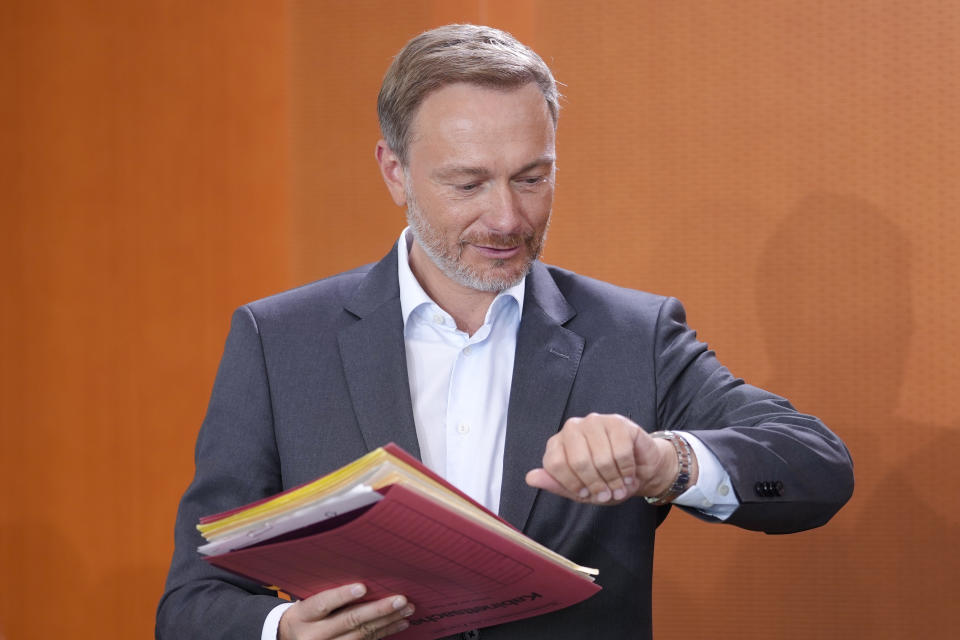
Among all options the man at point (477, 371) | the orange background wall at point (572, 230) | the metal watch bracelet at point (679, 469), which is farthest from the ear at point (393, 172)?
the orange background wall at point (572, 230)

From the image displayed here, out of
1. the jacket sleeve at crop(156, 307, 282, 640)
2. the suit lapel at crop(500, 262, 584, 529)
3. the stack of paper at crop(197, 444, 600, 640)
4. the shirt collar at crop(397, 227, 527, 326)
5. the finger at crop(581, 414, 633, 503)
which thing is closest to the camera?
the stack of paper at crop(197, 444, 600, 640)

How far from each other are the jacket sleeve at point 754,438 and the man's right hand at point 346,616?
18.0 inches

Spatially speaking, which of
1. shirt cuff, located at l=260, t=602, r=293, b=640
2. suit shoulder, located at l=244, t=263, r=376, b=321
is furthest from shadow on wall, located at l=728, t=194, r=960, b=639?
shirt cuff, located at l=260, t=602, r=293, b=640

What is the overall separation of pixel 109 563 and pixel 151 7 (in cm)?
157

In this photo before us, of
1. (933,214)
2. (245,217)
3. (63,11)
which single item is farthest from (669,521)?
(63,11)

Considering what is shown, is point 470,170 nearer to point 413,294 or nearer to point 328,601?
point 413,294

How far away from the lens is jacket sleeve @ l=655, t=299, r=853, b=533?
1.40 m

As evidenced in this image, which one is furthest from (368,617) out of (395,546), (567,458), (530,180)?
(530,180)

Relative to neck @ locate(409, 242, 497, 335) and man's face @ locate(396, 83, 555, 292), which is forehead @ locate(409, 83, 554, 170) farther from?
neck @ locate(409, 242, 497, 335)

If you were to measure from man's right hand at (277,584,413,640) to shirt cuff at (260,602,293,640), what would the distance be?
0.08m

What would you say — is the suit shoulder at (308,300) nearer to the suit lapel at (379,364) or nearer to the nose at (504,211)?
the suit lapel at (379,364)

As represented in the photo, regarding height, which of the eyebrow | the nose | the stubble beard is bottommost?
the stubble beard

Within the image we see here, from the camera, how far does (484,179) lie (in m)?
1.63

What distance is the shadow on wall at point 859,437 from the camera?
2.45m
